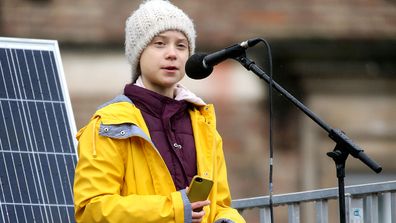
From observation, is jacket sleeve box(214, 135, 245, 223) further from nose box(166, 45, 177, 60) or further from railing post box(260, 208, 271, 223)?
railing post box(260, 208, 271, 223)

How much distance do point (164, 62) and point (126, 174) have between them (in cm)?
39

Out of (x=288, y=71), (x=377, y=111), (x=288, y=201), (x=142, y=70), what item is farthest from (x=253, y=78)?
(x=142, y=70)

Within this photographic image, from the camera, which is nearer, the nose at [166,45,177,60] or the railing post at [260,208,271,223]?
the nose at [166,45,177,60]

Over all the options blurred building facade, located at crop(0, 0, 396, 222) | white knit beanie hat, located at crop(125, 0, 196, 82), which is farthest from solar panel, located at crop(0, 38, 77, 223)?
blurred building facade, located at crop(0, 0, 396, 222)

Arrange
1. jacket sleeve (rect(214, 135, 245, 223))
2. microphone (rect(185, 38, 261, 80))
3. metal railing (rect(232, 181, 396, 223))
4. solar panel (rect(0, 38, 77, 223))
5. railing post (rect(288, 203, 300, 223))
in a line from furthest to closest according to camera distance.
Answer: railing post (rect(288, 203, 300, 223)), metal railing (rect(232, 181, 396, 223)), solar panel (rect(0, 38, 77, 223)), jacket sleeve (rect(214, 135, 245, 223)), microphone (rect(185, 38, 261, 80))

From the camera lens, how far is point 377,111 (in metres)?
10.2

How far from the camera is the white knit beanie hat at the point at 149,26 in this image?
4863 millimetres

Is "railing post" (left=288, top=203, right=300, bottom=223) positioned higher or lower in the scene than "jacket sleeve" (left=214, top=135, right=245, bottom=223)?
lower

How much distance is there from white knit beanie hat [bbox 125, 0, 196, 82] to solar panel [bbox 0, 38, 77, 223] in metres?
0.68

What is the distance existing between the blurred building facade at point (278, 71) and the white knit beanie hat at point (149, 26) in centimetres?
468

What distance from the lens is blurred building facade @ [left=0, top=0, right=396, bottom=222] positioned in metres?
9.75

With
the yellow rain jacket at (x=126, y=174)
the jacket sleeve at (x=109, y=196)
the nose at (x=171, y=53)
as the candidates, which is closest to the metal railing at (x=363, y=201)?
the yellow rain jacket at (x=126, y=174)

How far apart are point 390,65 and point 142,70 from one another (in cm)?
554

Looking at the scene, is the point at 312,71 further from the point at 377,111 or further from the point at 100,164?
the point at 100,164
